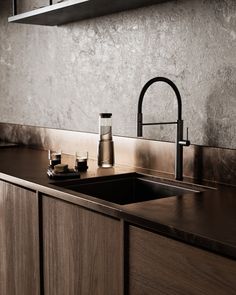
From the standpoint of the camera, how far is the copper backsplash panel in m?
1.97

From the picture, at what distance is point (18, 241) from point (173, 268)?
1028mm

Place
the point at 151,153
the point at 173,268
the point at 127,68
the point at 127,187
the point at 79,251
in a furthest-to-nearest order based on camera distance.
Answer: the point at 127,68
the point at 151,153
the point at 127,187
the point at 79,251
the point at 173,268

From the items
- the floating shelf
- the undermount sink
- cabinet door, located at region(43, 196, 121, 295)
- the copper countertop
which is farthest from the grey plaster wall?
cabinet door, located at region(43, 196, 121, 295)

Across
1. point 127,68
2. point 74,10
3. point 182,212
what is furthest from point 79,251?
point 74,10

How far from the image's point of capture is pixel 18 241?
218 cm

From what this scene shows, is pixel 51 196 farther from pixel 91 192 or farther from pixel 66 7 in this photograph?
pixel 66 7

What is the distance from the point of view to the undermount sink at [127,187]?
2.00 m

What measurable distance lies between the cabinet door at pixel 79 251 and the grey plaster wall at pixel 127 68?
65cm

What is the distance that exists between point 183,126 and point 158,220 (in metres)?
0.80

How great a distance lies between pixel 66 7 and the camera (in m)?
2.34

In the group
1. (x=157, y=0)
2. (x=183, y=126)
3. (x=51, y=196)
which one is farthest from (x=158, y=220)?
(x=157, y=0)

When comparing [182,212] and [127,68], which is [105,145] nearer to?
[127,68]

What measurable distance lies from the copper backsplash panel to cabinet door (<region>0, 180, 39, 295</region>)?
22.5 inches

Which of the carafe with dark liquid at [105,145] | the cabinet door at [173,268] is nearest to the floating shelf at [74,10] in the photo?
the carafe with dark liquid at [105,145]
